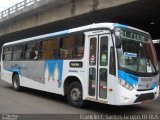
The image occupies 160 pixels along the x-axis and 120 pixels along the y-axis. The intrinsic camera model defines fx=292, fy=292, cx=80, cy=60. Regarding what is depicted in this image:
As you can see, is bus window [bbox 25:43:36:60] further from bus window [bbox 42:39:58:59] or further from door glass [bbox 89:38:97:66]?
door glass [bbox 89:38:97:66]

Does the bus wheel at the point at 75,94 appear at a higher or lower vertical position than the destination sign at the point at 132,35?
lower

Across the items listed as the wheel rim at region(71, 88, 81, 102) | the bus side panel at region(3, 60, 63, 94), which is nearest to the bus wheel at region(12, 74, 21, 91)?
the bus side panel at region(3, 60, 63, 94)

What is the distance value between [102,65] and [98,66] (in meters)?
0.19

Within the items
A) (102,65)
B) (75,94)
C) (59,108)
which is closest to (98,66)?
(102,65)

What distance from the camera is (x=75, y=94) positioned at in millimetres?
10305

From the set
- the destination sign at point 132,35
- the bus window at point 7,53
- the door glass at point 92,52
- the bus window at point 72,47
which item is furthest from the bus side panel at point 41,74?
the destination sign at point 132,35

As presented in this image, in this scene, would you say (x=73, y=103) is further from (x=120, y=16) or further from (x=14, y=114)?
(x=120, y=16)

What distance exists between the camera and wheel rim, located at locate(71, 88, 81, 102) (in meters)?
10.1

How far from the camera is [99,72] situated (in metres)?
9.23

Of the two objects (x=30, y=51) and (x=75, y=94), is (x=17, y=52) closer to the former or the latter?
(x=30, y=51)

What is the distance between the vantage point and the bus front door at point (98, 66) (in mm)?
9039

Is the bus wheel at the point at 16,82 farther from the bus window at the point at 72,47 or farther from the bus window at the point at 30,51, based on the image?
the bus window at the point at 72,47

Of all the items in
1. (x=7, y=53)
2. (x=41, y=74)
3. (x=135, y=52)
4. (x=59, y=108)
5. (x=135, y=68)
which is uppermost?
(x=7, y=53)

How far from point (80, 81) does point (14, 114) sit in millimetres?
2503
